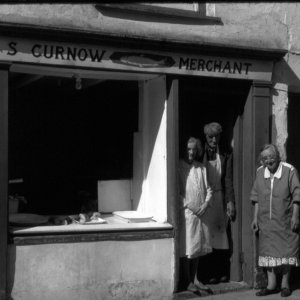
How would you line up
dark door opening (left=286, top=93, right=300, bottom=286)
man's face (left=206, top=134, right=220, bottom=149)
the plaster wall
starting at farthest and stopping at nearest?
dark door opening (left=286, top=93, right=300, bottom=286)
man's face (left=206, top=134, right=220, bottom=149)
the plaster wall

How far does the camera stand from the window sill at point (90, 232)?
21.4 ft

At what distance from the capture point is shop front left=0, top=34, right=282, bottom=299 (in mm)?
6578

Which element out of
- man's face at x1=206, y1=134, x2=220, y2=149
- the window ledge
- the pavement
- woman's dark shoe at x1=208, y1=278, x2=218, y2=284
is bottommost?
the pavement

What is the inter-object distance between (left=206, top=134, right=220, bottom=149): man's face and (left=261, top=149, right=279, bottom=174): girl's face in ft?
1.93

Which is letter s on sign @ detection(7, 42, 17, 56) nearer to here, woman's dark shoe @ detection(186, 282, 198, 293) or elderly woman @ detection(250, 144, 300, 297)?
elderly woman @ detection(250, 144, 300, 297)

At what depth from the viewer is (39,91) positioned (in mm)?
7598

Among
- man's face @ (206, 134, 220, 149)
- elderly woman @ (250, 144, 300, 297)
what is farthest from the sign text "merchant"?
elderly woman @ (250, 144, 300, 297)

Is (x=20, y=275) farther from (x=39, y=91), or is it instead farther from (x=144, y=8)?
(x=144, y=8)

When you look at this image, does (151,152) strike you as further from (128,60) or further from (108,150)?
(128,60)

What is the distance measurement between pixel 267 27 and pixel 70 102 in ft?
8.45

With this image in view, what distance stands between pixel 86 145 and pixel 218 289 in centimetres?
228

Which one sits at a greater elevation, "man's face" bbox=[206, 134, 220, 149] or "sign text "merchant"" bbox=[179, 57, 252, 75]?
"sign text "merchant"" bbox=[179, 57, 252, 75]

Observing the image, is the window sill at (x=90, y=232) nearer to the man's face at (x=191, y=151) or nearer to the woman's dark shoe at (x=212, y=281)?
the man's face at (x=191, y=151)

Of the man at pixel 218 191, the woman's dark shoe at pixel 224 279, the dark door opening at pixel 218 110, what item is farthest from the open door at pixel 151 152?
the woman's dark shoe at pixel 224 279
